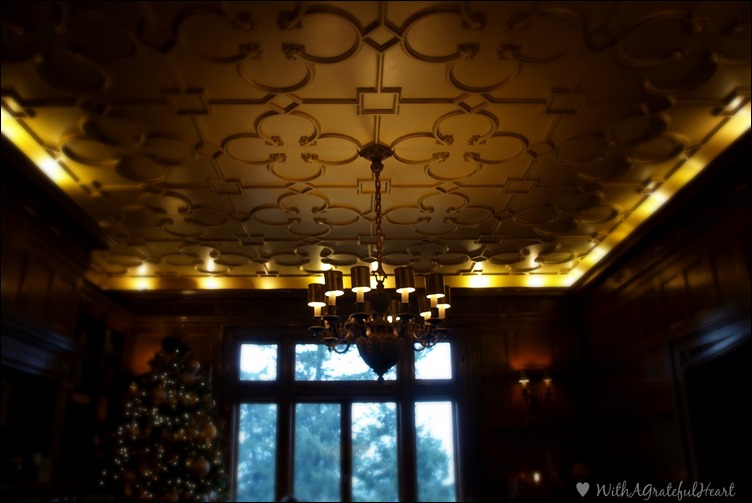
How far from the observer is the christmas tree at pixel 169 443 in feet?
23.4

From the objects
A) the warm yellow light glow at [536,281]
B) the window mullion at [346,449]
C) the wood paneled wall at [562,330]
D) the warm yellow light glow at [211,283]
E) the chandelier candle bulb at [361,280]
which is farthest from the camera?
the warm yellow light glow at [536,281]

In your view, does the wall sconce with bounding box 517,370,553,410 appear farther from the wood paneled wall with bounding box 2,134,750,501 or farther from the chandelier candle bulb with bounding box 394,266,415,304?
the chandelier candle bulb with bounding box 394,266,415,304

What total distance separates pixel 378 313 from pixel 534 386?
15.8ft

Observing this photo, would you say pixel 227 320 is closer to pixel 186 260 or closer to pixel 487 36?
pixel 186 260

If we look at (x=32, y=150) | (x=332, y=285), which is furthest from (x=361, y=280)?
(x=32, y=150)

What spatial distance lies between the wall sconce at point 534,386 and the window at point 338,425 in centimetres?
104

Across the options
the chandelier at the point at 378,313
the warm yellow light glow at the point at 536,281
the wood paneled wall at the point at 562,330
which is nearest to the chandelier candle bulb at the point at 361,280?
the chandelier at the point at 378,313

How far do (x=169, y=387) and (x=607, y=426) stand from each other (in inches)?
234

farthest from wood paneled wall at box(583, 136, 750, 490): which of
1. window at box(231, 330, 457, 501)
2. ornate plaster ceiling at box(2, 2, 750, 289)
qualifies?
window at box(231, 330, 457, 501)

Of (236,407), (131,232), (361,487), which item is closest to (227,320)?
(236,407)

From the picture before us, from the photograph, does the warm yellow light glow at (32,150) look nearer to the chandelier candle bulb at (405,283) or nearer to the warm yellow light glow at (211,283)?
the chandelier candle bulb at (405,283)

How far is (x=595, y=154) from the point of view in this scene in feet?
16.6

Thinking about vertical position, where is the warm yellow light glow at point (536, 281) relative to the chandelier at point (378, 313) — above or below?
above

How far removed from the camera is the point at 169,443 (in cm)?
733
